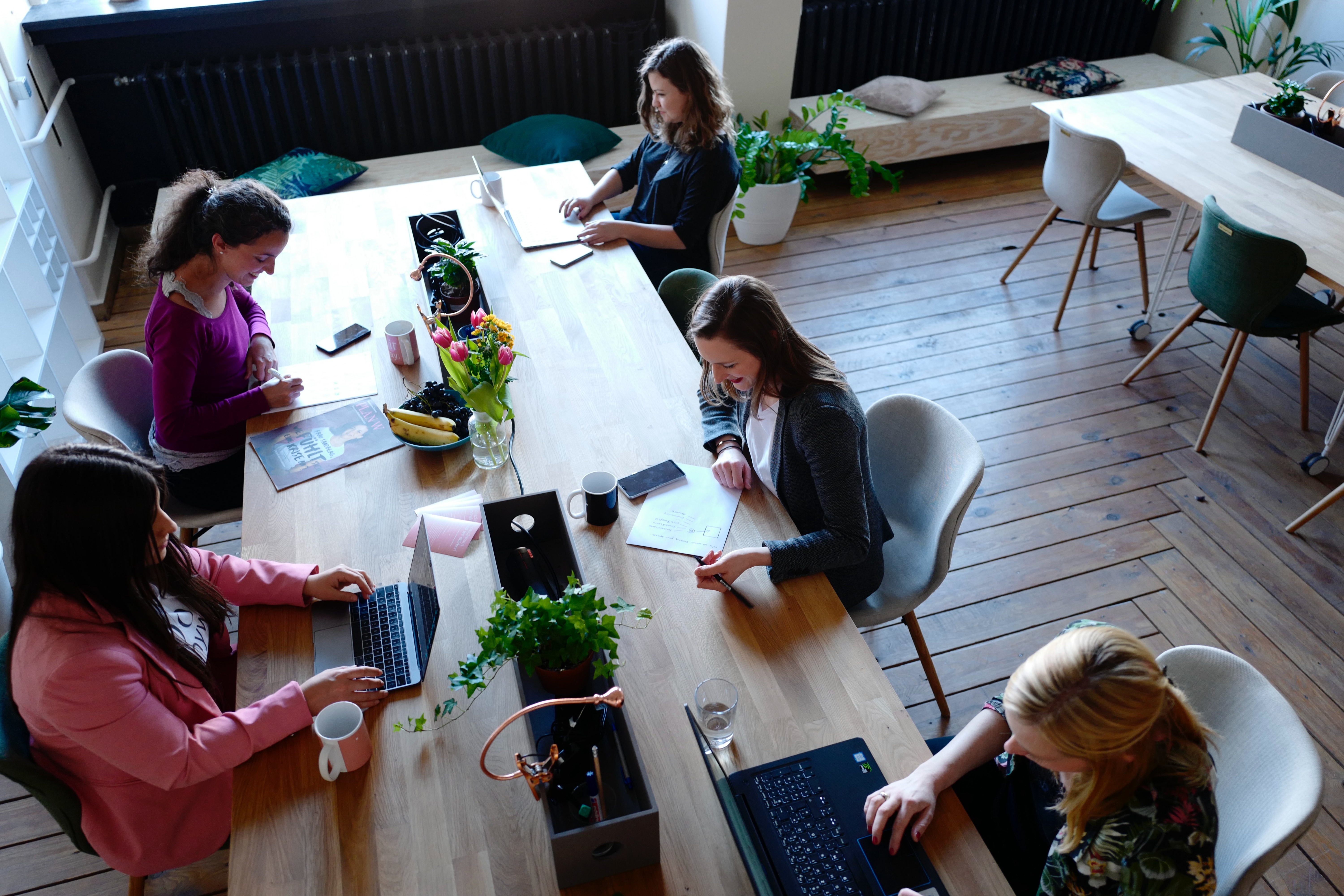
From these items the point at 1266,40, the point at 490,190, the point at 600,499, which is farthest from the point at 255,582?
the point at 1266,40

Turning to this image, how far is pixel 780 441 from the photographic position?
1.99m

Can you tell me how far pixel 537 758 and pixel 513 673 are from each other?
0.29 metres

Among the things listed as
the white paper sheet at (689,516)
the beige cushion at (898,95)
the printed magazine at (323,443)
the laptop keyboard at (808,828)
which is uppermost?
the laptop keyboard at (808,828)

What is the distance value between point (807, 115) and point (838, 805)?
418 cm

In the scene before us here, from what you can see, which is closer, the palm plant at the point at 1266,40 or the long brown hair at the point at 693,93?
the long brown hair at the point at 693,93

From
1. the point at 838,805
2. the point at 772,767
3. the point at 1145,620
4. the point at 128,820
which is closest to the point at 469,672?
the point at 772,767

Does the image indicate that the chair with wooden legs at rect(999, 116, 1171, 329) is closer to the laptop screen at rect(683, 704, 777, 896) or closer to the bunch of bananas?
the bunch of bananas

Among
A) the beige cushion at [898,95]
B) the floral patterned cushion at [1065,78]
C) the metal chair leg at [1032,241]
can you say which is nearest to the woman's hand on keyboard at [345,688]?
the metal chair leg at [1032,241]

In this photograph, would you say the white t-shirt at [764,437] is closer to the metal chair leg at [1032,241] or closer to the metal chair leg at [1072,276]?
the metal chair leg at [1072,276]

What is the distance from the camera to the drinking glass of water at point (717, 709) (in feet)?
5.08

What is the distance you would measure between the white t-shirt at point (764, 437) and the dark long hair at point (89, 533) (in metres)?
1.22

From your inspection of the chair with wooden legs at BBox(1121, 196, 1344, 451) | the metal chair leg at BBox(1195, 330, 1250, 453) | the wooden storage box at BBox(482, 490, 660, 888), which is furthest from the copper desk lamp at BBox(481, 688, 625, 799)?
the metal chair leg at BBox(1195, 330, 1250, 453)

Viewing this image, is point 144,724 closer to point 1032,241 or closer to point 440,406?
point 440,406

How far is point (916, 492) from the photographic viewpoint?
2227 mm
